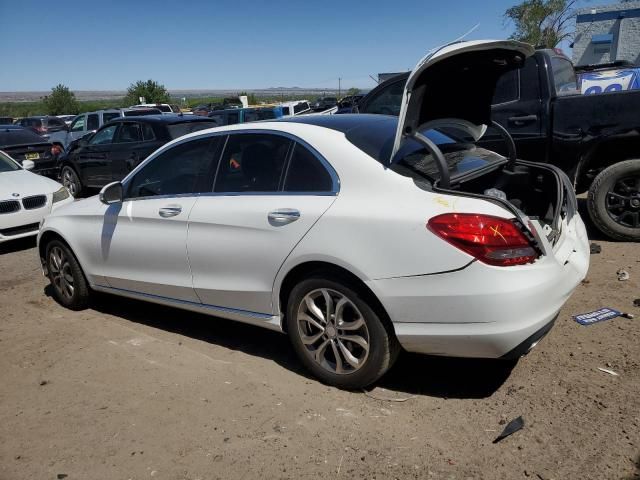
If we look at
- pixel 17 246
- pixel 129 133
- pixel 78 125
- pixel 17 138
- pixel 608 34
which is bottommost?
pixel 17 246

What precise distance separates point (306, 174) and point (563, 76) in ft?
14.3

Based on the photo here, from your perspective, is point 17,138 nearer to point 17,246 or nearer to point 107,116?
point 17,246

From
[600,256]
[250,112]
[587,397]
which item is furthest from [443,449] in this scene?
[250,112]

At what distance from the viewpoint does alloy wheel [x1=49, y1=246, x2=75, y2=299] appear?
5.12 m

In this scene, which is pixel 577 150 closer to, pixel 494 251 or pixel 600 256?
pixel 600 256

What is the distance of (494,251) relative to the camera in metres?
2.81

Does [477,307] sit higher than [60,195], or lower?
higher

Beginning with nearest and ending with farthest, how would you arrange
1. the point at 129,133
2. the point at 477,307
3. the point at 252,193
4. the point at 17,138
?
the point at 477,307 → the point at 252,193 → the point at 129,133 → the point at 17,138

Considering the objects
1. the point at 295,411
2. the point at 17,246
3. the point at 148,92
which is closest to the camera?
the point at 295,411

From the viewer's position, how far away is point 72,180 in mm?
12008

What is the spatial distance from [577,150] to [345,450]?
14.1 ft

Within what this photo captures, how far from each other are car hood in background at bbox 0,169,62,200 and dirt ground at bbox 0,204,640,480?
3.95 meters

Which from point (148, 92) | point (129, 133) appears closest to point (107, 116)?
point (129, 133)

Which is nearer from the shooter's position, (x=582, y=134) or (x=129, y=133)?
(x=582, y=134)
